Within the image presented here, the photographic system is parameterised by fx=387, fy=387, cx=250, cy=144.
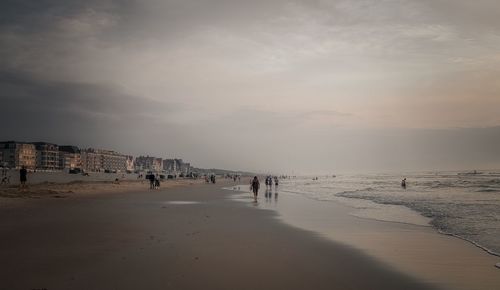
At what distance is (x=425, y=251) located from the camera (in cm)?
1158

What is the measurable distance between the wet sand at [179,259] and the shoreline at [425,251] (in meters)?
0.67

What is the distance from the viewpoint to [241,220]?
732 inches

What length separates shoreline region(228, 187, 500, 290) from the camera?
8.62 m

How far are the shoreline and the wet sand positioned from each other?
2.21ft

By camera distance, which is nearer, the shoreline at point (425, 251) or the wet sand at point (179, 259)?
the wet sand at point (179, 259)

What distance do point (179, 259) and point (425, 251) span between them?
7.29 m

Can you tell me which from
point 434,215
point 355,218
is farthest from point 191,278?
point 434,215

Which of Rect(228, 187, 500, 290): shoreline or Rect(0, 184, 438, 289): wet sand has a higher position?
Rect(0, 184, 438, 289): wet sand

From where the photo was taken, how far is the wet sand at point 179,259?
7625 mm

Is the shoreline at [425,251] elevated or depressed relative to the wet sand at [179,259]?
depressed

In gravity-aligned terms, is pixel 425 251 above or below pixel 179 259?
below

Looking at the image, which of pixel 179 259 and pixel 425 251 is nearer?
pixel 179 259

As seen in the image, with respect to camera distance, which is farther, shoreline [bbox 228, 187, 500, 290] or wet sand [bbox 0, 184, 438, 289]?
shoreline [bbox 228, 187, 500, 290]

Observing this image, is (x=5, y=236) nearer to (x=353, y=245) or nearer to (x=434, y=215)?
(x=353, y=245)
